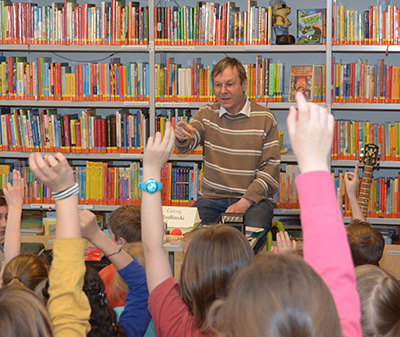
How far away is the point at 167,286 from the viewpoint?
55.2 inches

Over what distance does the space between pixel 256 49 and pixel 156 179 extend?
3.00m

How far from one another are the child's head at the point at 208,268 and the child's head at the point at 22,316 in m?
0.41

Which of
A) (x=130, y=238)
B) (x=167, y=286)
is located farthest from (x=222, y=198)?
(x=167, y=286)

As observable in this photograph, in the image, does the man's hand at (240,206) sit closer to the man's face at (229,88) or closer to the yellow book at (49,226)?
the man's face at (229,88)

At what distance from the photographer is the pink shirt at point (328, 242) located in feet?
3.06

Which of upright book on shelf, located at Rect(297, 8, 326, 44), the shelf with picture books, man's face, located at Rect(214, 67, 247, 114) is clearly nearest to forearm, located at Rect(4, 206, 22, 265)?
man's face, located at Rect(214, 67, 247, 114)

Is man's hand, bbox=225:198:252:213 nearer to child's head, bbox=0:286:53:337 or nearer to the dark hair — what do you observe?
the dark hair

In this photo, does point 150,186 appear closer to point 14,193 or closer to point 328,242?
point 328,242

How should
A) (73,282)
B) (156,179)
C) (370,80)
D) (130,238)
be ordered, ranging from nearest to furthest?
(73,282) → (156,179) → (130,238) → (370,80)

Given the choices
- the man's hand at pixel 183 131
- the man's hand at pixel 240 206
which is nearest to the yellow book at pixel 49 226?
the man's hand at pixel 183 131

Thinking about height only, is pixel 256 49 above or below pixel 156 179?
above

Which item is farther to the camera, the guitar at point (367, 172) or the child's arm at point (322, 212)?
the guitar at point (367, 172)

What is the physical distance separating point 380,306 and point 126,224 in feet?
4.50

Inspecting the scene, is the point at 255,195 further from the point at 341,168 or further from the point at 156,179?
the point at 156,179
